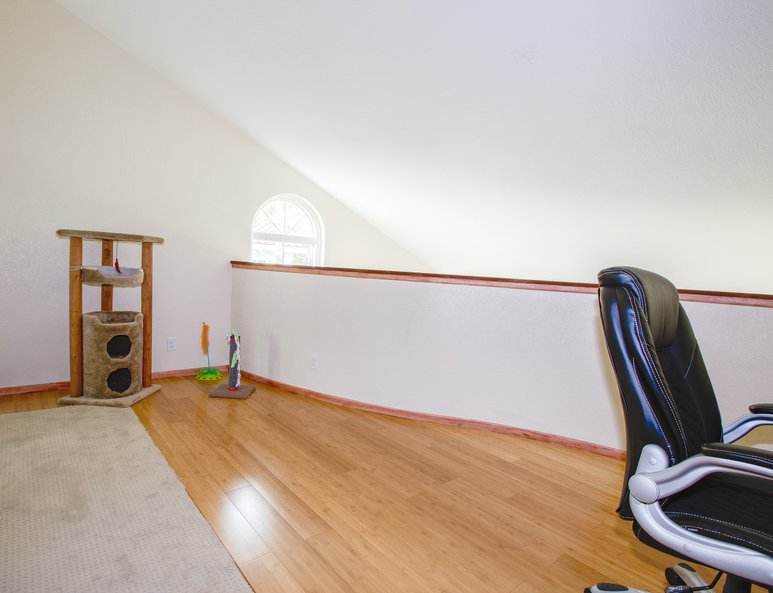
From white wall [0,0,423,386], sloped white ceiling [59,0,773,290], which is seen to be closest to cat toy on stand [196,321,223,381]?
white wall [0,0,423,386]

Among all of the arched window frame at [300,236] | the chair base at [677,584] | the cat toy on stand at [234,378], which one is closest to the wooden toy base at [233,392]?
the cat toy on stand at [234,378]

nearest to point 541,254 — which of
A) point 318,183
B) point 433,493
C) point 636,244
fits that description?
point 636,244

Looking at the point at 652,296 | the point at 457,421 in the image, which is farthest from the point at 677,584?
the point at 457,421

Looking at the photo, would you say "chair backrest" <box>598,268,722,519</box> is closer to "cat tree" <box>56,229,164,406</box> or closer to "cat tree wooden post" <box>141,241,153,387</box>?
"cat tree" <box>56,229,164,406</box>

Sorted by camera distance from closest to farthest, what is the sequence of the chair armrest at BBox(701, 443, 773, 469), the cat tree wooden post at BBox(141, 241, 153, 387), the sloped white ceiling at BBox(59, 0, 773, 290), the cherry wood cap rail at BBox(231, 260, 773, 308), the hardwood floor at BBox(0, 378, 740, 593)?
the chair armrest at BBox(701, 443, 773, 469)
the hardwood floor at BBox(0, 378, 740, 593)
the sloped white ceiling at BBox(59, 0, 773, 290)
the cherry wood cap rail at BBox(231, 260, 773, 308)
the cat tree wooden post at BBox(141, 241, 153, 387)

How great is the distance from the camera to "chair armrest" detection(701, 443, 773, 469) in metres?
0.82

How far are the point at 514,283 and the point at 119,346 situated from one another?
9.30 ft

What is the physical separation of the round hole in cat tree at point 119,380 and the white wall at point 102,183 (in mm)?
636

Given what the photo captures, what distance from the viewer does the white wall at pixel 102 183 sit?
3.01 meters

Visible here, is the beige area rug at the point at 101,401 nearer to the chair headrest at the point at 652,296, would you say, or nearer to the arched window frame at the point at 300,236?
the arched window frame at the point at 300,236

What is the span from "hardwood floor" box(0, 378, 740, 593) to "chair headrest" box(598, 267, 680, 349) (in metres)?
0.97

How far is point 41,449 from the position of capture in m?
2.21

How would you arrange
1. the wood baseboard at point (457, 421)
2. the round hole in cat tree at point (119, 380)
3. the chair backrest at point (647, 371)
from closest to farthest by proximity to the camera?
the chair backrest at point (647, 371)
the wood baseboard at point (457, 421)
the round hole in cat tree at point (119, 380)

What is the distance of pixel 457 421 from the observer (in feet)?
9.38
